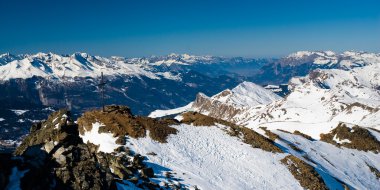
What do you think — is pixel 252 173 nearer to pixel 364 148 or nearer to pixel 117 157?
pixel 117 157

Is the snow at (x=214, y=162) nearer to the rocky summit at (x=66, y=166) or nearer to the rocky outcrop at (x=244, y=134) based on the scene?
the rocky outcrop at (x=244, y=134)

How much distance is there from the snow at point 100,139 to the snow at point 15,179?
21.5 meters

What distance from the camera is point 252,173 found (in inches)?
2082

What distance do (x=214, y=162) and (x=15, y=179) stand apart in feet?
102

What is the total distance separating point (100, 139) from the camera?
5428 cm

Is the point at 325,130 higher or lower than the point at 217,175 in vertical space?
lower

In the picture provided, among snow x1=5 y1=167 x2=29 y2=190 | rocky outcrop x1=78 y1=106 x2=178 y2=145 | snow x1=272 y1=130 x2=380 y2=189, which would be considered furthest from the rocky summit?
snow x1=272 y1=130 x2=380 y2=189

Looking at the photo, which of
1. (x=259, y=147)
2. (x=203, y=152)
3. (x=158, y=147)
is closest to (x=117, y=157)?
(x=158, y=147)

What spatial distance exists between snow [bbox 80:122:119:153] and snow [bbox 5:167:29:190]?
21.5 meters

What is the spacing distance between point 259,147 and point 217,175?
1577cm

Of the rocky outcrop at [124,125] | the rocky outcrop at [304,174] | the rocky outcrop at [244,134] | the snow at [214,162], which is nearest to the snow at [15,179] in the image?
the snow at [214,162]

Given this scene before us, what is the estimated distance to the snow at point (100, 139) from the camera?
167 ft

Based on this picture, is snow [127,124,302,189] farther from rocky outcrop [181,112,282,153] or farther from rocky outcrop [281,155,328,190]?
rocky outcrop [181,112,282,153]

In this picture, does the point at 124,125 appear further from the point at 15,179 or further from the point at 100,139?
the point at 15,179
